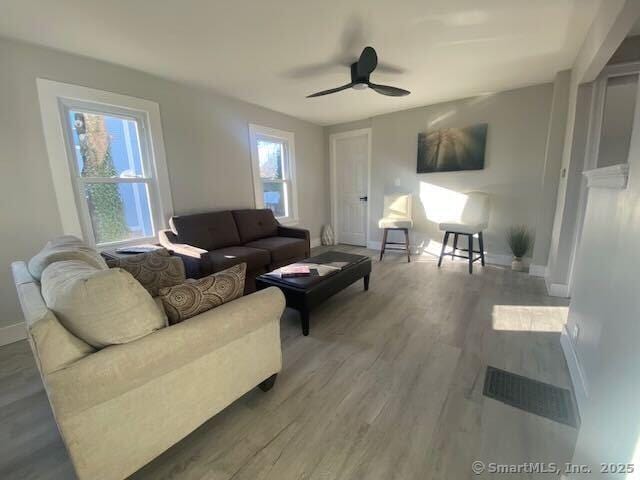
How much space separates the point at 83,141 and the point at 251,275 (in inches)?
78.8

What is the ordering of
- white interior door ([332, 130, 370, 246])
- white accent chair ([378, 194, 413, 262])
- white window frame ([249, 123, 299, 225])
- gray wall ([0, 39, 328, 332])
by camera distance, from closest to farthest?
gray wall ([0, 39, 328, 332]) → white window frame ([249, 123, 299, 225]) → white accent chair ([378, 194, 413, 262]) → white interior door ([332, 130, 370, 246])

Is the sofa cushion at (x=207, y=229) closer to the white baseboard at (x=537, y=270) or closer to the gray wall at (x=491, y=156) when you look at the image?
the gray wall at (x=491, y=156)

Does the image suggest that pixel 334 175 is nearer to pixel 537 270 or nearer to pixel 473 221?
pixel 473 221

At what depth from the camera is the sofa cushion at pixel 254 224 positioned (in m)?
3.53

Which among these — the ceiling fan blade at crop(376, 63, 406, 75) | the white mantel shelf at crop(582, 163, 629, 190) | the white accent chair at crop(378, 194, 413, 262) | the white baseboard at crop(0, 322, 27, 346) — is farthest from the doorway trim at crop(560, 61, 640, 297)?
the white baseboard at crop(0, 322, 27, 346)

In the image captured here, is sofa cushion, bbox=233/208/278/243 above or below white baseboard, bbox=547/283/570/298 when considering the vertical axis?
above

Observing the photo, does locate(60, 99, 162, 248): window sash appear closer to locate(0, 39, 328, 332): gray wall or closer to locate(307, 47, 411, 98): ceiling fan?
locate(0, 39, 328, 332): gray wall

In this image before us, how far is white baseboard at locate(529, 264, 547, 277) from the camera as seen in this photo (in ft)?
10.8

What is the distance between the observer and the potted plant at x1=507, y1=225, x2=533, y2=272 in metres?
3.49

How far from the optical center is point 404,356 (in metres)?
1.87

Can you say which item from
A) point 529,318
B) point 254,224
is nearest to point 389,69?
point 254,224

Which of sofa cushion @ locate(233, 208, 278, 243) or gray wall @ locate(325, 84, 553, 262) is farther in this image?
sofa cushion @ locate(233, 208, 278, 243)

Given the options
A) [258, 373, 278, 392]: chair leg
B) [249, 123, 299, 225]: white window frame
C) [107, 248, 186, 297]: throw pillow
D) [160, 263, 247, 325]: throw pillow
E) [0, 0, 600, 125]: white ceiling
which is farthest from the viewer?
[249, 123, 299, 225]: white window frame

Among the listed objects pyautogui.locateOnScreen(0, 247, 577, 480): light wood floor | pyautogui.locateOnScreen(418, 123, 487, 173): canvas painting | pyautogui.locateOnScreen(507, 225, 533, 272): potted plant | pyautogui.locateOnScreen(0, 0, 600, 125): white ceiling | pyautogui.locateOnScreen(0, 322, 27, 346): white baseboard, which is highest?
pyautogui.locateOnScreen(0, 0, 600, 125): white ceiling
